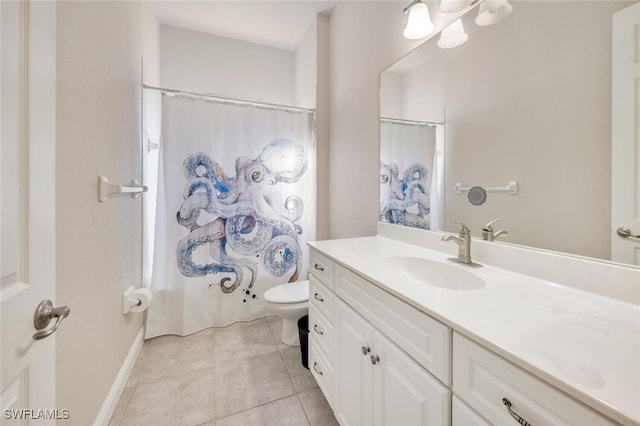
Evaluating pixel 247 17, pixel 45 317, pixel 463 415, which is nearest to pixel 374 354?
pixel 463 415

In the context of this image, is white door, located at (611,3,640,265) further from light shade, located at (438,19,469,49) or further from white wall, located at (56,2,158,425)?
white wall, located at (56,2,158,425)

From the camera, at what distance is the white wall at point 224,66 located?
2555 mm

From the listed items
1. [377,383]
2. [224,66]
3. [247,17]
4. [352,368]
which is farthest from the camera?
[224,66]

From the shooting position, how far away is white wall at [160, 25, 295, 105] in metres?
2.55

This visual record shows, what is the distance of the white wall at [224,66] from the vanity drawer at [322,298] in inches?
93.1

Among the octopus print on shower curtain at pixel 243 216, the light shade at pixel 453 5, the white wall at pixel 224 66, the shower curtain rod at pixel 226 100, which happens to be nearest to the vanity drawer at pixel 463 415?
the light shade at pixel 453 5

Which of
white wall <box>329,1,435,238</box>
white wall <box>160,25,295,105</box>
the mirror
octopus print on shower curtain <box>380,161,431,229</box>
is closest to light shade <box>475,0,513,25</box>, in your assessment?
the mirror

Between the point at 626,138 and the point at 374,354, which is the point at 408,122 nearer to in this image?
the point at 626,138

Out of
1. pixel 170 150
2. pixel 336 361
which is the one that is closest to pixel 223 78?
pixel 170 150

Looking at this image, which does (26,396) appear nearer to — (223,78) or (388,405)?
(388,405)

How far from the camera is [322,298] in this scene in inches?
49.8

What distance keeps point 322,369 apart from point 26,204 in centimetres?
125

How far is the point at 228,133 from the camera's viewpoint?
82.5 inches

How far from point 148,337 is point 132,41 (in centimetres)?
206
